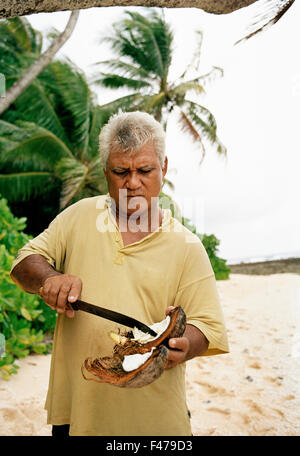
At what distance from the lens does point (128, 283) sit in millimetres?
1511

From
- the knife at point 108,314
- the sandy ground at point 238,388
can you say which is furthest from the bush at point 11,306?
the knife at point 108,314

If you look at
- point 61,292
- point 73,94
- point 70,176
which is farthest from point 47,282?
point 73,94

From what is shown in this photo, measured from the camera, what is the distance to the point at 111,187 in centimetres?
154

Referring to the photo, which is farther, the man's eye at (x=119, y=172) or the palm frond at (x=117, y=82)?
the palm frond at (x=117, y=82)

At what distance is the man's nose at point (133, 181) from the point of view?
4.81ft

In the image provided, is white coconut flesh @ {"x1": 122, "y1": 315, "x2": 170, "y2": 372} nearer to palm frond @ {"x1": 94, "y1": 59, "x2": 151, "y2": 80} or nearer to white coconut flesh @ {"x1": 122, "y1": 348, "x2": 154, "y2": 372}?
white coconut flesh @ {"x1": 122, "y1": 348, "x2": 154, "y2": 372}

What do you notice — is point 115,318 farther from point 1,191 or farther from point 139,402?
point 1,191

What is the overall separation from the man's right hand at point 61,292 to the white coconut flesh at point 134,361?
0.74ft

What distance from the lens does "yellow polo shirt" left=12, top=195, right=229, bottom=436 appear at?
4.91 ft

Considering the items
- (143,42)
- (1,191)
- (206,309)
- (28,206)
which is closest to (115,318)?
(206,309)

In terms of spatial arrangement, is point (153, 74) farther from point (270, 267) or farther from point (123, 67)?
point (270, 267)

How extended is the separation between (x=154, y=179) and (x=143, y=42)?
Answer: 14.2 metres

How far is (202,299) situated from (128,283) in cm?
28

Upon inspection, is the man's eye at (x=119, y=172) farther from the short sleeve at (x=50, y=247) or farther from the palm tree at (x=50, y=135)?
the palm tree at (x=50, y=135)
